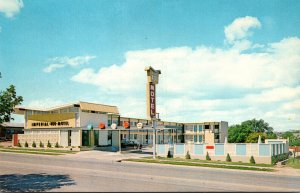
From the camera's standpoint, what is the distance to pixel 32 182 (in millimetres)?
21047

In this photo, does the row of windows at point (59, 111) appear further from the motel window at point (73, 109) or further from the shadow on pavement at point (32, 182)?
the shadow on pavement at point (32, 182)

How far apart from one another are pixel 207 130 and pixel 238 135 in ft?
48.0

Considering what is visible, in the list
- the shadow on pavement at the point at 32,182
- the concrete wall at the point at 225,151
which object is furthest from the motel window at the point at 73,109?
the shadow on pavement at the point at 32,182

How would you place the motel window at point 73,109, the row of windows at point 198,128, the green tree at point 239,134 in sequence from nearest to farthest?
1. the motel window at point 73,109
2. the row of windows at point 198,128
3. the green tree at point 239,134

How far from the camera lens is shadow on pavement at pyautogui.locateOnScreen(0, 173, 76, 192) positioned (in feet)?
61.6

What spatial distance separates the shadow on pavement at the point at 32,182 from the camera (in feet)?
61.6

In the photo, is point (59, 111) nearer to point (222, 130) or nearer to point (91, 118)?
point (91, 118)

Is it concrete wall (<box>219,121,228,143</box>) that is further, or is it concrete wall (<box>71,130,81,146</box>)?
concrete wall (<box>219,121,228,143</box>)

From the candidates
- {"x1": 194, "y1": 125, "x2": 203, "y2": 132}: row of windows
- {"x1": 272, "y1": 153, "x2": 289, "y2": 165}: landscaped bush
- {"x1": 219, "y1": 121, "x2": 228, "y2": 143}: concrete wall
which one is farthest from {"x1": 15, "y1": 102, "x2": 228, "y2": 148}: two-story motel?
{"x1": 194, "y1": 125, "x2": 203, "y2": 132}: row of windows

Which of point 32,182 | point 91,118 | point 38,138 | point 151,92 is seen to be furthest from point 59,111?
point 32,182

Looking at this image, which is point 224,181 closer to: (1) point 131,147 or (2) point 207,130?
(1) point 131,147

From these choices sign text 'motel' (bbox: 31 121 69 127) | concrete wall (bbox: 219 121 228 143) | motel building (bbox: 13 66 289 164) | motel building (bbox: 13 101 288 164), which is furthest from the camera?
concrete wall (bbox: 219 121 228 143)

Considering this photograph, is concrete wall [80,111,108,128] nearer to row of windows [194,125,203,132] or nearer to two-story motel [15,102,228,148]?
two-story motel [15,102,228,148]

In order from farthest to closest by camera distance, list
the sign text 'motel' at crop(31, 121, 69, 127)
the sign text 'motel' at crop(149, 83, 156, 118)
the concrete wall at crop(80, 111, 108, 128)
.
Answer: the sign text 'motel' at crop(31, 121, 69, 127), the concrete wall at crop(80, 111, 108, 128), the sign text 'motel' at crop(149, 83, 156, 118)
